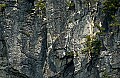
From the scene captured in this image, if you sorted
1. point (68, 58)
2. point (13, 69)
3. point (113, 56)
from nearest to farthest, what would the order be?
point (113, 56) < point (68, 58) < point (13, 69)

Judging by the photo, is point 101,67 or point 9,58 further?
point 9,58

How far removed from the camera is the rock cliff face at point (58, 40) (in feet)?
87.1

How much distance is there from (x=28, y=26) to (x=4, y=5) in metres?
2.73

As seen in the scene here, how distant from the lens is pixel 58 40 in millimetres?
29031

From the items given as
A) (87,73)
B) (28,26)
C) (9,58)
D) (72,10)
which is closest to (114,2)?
(72,10)

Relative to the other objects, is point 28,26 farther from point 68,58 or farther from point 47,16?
point 68,58

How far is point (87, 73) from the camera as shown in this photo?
88.7ft

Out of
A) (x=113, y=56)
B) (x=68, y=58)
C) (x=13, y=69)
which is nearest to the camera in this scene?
(x=113, y=56)

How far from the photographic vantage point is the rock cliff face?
87.1ft

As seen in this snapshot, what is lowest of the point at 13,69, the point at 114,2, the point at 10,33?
the point at 13,69

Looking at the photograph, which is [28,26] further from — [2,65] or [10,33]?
[2,65]

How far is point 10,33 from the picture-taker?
3156 centimetres

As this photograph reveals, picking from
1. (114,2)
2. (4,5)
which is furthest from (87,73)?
(4,5)

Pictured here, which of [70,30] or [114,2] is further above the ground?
[114,2]
